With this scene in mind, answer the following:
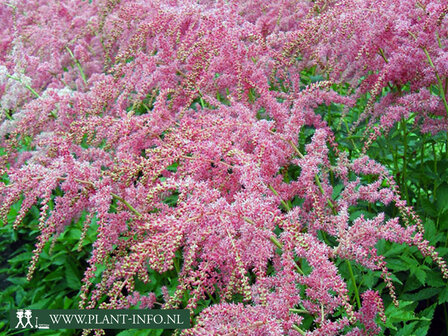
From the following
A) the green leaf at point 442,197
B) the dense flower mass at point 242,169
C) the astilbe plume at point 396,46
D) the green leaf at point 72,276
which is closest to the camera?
the dense flower mass at point 242,169

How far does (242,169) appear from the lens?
84.5 inches

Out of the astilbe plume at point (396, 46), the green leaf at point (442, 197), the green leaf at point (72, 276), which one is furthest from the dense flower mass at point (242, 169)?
the green leaf at point (72, 276)

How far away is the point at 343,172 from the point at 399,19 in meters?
1.05

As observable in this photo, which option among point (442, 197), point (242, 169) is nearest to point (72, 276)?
point (242, 169)

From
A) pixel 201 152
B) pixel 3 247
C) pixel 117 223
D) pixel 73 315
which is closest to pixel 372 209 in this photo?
pixel 201 152

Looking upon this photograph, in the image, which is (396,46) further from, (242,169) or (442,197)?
(242,169)

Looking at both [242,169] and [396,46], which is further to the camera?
[396,46]

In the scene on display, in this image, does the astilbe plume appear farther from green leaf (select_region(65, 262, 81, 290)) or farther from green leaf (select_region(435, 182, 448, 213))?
green leaf (select_region(65, 262, 81, 290))

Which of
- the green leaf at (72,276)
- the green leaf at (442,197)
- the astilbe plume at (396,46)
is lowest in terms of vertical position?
the green leaf at (72,276)

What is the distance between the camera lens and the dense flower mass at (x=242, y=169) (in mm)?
1903

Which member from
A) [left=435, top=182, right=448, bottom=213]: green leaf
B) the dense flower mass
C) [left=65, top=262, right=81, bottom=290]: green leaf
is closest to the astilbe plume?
the dense flower mass

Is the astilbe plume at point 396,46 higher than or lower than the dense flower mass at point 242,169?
higher

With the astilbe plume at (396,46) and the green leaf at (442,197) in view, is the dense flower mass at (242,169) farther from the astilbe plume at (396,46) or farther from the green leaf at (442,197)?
the green leaf at (442,197)

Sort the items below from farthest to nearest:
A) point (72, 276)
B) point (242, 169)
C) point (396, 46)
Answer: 1. point (72, 276)
2. point (396, 46)
3. point (242, 169)
